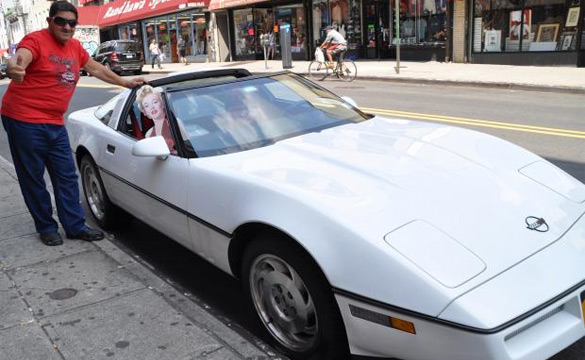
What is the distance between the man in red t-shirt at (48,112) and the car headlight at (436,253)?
269 cm

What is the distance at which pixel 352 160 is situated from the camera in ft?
9.61

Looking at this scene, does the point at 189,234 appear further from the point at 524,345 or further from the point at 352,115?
the point at 524,345

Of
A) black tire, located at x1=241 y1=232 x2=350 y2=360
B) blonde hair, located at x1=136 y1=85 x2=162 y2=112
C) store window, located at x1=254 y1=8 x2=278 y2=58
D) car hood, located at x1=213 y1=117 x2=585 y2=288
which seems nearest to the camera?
car hood, located at x1=213 y1=117 x2=585 y2=288

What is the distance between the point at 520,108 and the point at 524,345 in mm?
8998

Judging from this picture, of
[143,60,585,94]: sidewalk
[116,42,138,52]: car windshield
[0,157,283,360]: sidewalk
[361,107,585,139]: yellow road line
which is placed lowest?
[0,157,283,360]: sidewalk

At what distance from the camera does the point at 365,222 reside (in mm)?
2305

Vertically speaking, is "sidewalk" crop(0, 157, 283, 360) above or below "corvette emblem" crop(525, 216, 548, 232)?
below

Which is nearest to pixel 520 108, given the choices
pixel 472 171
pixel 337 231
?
pixel 472 171

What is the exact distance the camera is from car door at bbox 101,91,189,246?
333 centimetres

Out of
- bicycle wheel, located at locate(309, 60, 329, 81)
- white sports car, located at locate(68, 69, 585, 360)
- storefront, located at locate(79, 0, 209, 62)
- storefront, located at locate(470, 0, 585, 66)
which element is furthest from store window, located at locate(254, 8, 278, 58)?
white sports car, located at locate(68, 69, 585, 360)

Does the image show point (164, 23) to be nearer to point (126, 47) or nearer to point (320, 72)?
point (126, 47)

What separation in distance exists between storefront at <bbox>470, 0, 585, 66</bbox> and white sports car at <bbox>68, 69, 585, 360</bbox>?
14.6 m

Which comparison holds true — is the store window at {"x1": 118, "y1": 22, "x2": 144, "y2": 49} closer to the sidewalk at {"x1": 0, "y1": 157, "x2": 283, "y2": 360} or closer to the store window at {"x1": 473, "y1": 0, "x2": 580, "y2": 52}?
the store window at {"x1": 473, "y1": 0, "x2": 580, "y2": 52}

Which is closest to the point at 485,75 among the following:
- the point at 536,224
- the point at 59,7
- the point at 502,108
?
the point at 502,108
